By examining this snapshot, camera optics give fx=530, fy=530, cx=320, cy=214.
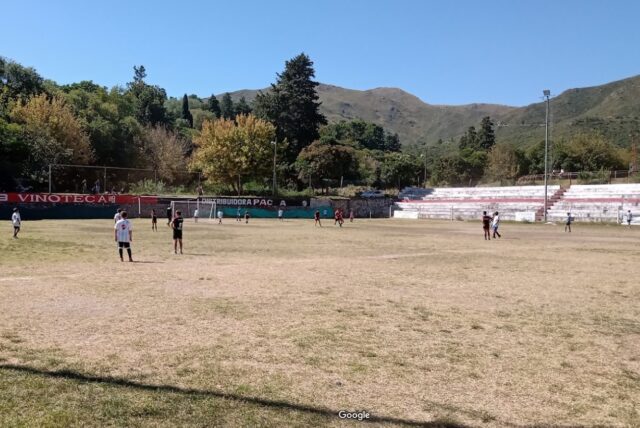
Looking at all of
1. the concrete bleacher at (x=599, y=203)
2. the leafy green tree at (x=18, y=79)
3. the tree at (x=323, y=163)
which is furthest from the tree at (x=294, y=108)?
the concrete bleacher at (x=599, y=203)

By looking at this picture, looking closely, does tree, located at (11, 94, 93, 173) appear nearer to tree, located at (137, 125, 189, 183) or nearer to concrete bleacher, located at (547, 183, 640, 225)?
tree, located at (137, 125, 189, 183)

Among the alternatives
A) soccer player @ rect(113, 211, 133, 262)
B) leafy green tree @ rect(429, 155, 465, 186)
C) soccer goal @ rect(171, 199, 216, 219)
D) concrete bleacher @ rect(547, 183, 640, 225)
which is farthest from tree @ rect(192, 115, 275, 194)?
soccer player @ rect(113, 211, 133, 262)

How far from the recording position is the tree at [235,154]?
220 feet

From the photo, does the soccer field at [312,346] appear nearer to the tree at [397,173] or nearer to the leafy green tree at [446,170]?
the tree at [397,173]

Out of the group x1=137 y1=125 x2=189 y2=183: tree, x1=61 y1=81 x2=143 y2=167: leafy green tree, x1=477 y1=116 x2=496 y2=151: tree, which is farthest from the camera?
x1=477 y1=116 x2=496 y2=151: tree

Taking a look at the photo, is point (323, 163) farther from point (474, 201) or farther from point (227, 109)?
point (227, 109)

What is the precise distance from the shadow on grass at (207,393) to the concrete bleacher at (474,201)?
175ft

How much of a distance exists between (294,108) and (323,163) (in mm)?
15286

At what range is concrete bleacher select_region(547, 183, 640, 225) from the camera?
49.9m

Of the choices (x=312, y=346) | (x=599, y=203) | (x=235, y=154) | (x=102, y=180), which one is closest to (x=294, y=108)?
(x=235, y=154)

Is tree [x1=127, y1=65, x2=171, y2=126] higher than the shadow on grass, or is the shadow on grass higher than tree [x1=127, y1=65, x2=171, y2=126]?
tree [x1=127, y1=65, x2=171, y2=126]

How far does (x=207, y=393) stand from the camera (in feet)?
19.4

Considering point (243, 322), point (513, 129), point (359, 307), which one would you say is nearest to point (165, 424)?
point (243, 322)

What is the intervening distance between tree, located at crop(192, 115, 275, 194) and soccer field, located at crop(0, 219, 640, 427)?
168 feet
